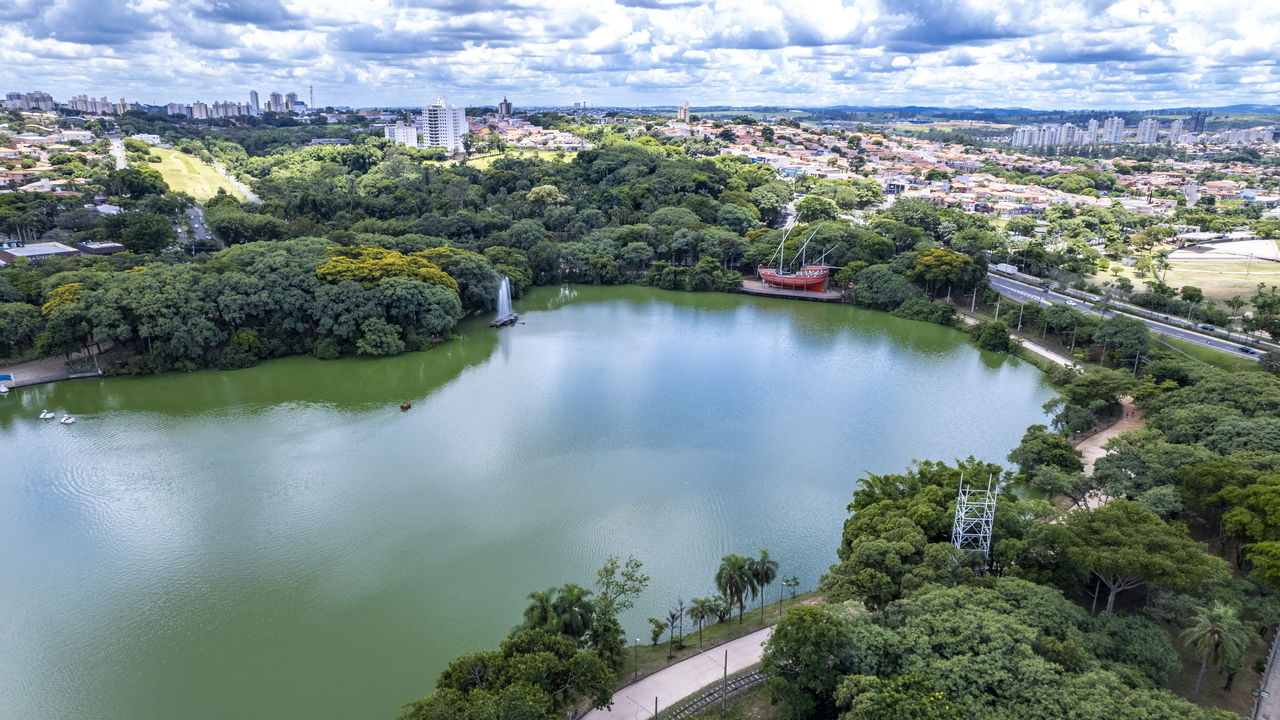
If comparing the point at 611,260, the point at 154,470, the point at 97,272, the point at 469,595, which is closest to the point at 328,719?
the point at 469,595

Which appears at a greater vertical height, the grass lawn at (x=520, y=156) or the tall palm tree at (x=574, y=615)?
the grass lawn at (x=520, y=156)

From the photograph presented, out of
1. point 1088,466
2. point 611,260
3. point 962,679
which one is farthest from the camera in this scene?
point 611,260

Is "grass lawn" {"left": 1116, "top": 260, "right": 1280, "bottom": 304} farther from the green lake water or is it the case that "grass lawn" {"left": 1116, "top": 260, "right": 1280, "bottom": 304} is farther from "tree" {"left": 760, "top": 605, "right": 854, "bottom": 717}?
"tree" {"left": 760, "top": 605, "right": 854, "bottom": 717}

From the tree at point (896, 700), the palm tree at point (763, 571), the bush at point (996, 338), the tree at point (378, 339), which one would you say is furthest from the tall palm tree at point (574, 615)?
the bush at point (996, 338)

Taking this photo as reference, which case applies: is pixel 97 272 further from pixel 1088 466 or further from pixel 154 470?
pixel 1088 466

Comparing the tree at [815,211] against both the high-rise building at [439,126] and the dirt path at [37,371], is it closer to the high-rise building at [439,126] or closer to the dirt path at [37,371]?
the dirt path at [37,371]

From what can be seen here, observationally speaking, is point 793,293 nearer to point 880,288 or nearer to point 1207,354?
point 880,288
